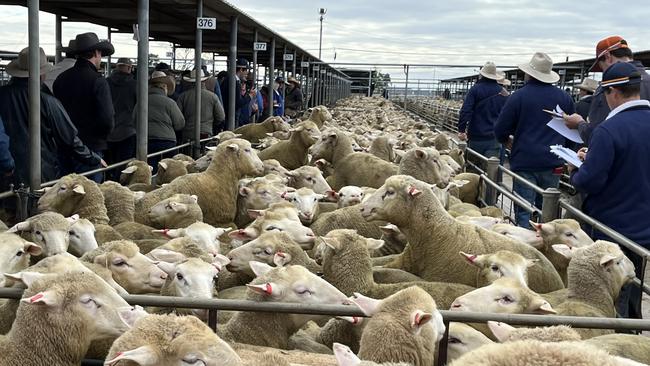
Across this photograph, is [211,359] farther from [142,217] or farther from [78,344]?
[142,217]

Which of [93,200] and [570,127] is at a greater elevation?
[570,127]

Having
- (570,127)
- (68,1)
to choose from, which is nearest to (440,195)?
(570,127)

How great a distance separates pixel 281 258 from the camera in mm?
4301

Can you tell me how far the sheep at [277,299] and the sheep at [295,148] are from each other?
18.7 feet

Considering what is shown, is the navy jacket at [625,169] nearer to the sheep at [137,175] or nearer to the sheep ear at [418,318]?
the sheep ear at [418,318]

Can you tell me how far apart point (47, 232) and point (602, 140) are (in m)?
3.82

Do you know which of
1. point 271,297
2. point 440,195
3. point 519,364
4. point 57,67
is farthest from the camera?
point 57,67

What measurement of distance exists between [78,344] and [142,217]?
3152 mm

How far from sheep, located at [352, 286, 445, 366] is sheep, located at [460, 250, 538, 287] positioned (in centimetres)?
127

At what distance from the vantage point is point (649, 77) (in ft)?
19.6

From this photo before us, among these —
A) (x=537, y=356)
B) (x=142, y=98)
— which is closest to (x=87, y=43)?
(x=142, y=98)

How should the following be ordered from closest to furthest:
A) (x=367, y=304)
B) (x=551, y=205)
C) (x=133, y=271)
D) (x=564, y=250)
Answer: (x=367, y=304), (x=133, y=271), (x=564, y=250), (x=551, y=205)

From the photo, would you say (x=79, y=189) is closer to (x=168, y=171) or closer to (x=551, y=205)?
(x=168, y=171)

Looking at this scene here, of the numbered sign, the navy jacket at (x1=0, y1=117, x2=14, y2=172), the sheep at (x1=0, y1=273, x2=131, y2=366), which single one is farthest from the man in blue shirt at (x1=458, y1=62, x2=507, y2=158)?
the sheep at (x1=0, y1=273, x2=131, y2=366)
